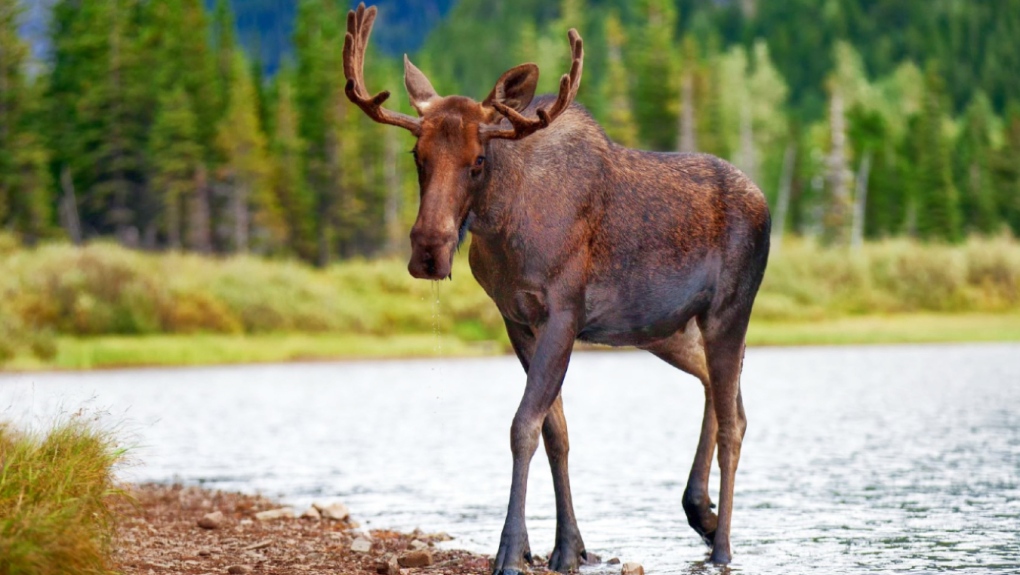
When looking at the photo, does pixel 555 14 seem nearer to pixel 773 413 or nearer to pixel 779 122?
pixel 779 122

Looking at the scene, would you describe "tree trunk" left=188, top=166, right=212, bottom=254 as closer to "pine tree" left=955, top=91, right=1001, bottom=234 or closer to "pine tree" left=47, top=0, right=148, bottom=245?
"pine tree" left=47, top=0, right=148, bottom=245

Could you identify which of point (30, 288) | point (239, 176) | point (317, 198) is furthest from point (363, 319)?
point (317, 198)

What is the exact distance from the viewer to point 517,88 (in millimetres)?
8172

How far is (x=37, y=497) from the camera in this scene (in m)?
7.45

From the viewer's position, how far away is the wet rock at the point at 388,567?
8227 mm

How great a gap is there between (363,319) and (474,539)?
31.3m

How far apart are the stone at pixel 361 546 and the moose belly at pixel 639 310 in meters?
1.93

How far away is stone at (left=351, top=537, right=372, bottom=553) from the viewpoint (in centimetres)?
912

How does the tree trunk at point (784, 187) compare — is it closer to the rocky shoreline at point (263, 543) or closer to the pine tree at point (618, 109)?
the pine tree at point (618, 109)

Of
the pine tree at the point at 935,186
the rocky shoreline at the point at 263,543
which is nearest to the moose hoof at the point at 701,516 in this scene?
the rocky shoreline at the point at 263,543

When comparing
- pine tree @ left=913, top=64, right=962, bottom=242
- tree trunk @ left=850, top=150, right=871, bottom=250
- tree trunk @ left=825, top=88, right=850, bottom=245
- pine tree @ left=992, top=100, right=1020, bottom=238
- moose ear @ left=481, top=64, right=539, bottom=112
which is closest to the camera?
moose ear @ left=481, top=64, right=539, bottom=112

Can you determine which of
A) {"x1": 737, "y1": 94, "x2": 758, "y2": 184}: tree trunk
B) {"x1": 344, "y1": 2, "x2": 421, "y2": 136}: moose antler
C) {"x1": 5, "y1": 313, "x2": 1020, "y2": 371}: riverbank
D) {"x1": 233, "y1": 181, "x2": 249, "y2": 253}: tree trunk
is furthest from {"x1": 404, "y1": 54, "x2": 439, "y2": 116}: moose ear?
{"x1": 737, "y1": 94, "x2": 758, "y2": 184}: tree trunk

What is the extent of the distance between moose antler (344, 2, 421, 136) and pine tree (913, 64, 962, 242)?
73363 millimetres

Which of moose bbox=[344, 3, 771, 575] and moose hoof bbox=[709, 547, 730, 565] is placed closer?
moose bbox=[344, 3, 771, 575]
